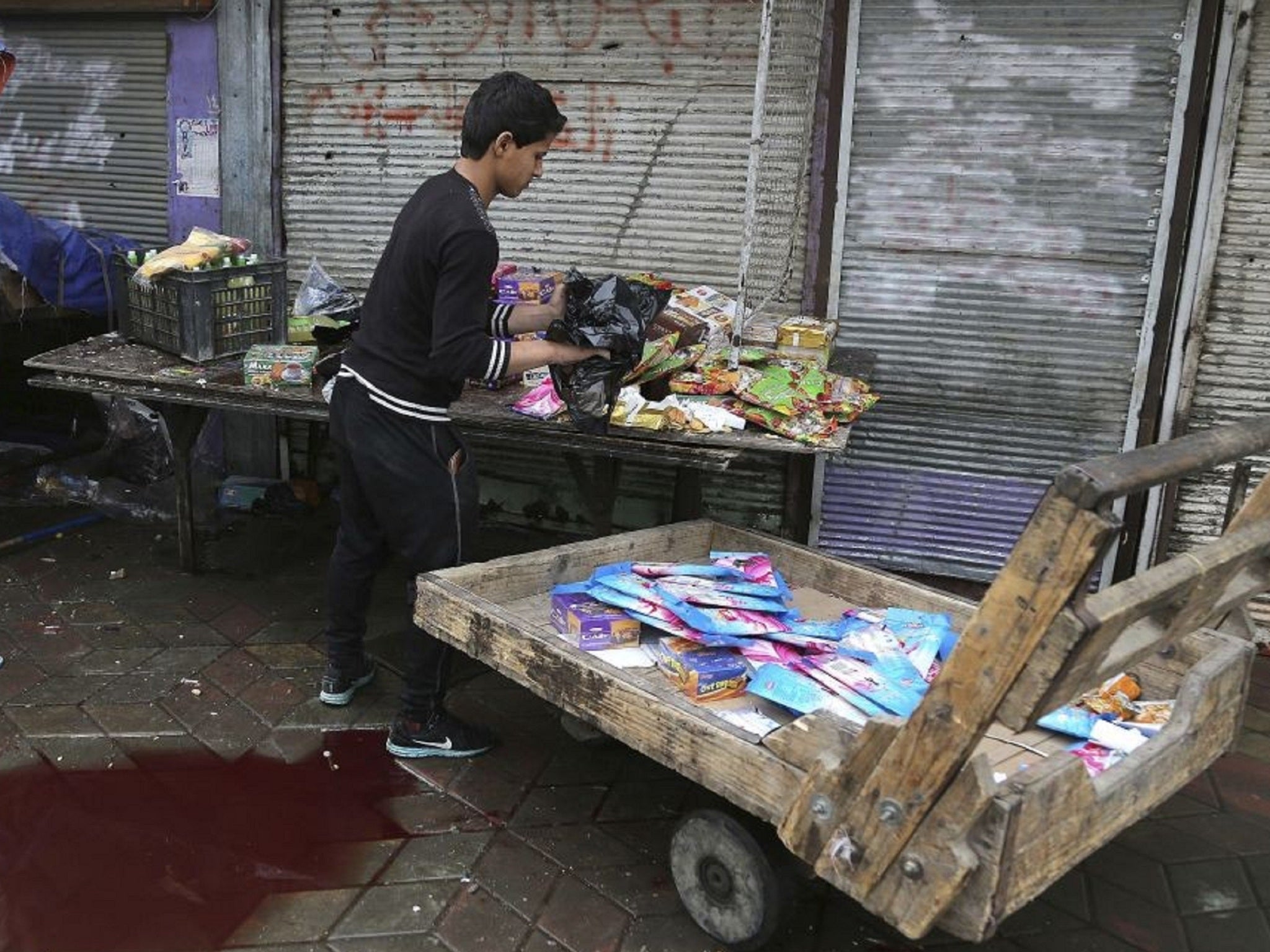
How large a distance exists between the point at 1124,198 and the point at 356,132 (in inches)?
148

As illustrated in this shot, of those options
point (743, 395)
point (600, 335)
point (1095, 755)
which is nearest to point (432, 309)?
point (600, 335)

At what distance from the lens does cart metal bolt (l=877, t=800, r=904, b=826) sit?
214cm

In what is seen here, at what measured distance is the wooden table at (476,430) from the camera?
13.0 ft

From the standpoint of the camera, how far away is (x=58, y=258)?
18.7 ft

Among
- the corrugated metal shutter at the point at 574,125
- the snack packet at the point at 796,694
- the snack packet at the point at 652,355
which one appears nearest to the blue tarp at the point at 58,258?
the corrugated metal shutter at the point at 574,125

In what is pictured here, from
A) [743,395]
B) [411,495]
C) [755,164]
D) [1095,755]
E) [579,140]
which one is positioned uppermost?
[579,140]

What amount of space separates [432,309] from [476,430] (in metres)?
1.09

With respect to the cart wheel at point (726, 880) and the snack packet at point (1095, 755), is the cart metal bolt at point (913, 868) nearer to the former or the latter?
the cart wheel at point (726, 880)

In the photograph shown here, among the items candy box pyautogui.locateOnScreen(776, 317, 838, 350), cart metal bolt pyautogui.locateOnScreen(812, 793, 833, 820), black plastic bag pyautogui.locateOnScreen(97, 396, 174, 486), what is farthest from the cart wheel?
black plastic bag pyautogui.locateOnScreen(97, 396, 174, 486)

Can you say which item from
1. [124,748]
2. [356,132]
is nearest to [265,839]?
[124,748]

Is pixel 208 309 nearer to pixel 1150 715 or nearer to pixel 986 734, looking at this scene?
pixel 986 734

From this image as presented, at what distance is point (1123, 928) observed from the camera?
2.99m

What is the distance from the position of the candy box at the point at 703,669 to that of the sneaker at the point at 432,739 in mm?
959

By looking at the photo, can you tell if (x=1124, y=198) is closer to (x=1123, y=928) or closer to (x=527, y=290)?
(x=527, y=290)
